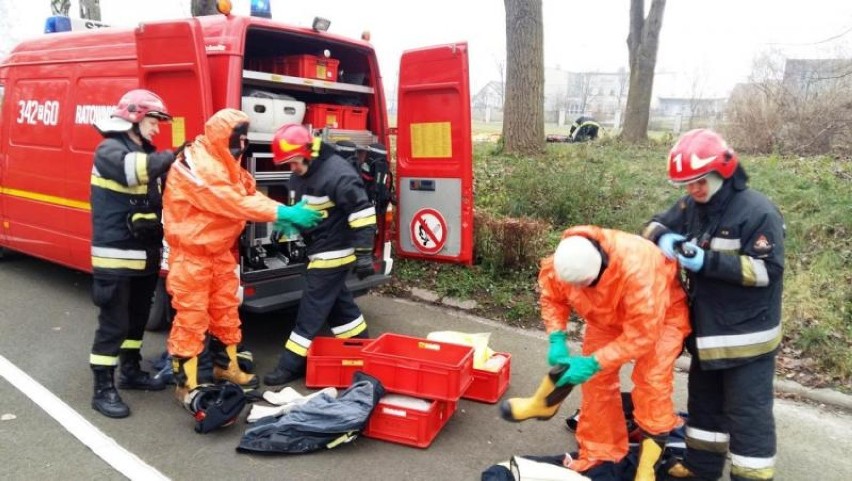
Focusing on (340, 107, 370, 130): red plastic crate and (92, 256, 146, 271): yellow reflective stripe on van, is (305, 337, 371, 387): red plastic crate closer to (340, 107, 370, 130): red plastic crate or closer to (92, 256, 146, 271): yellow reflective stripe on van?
(92, 256, 146, 271): yellow reflective stripe on van

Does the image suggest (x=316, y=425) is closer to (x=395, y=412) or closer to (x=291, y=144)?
(x=395, y=412)

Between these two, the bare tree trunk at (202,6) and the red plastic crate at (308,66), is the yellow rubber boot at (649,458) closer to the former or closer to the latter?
the red plastic crate at (308,66)

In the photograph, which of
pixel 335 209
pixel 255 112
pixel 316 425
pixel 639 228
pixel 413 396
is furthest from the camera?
pixel 639 228

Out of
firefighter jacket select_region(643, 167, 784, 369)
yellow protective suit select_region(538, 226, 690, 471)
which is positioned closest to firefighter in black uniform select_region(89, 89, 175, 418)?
yellow protective suit select_region(538, 226, 690, 471)

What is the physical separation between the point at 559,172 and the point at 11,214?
5.97m

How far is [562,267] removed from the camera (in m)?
2.59

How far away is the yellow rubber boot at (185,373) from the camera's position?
3.77 meters

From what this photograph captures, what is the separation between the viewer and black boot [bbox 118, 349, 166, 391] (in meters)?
4.05

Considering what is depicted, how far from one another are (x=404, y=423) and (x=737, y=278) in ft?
6.00

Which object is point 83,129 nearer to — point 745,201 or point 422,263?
point 422,263

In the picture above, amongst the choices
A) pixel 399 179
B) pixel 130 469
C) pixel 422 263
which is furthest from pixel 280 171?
pixel 130 469

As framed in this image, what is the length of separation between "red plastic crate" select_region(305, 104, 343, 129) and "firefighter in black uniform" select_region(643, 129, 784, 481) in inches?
120

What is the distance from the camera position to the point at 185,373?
378cm

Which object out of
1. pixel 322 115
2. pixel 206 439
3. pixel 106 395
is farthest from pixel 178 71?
pixel 206 439
